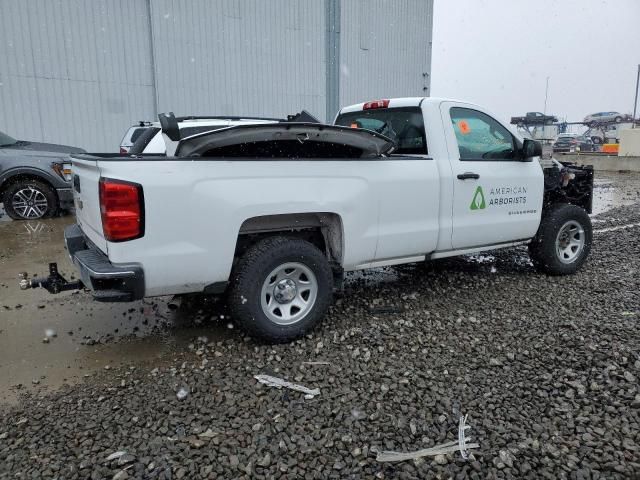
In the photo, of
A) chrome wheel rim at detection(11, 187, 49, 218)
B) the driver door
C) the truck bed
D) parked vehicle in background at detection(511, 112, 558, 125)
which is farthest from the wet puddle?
parked vehicle in background at detection(511, 112, 558, 125)

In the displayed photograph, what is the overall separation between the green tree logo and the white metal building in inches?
460

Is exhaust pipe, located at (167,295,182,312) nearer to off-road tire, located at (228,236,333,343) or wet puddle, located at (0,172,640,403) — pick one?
wet puddle, located at (0,172,640,403)

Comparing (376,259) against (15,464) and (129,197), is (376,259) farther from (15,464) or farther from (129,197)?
(15,464)

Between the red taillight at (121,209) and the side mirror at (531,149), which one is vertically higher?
the side mirror at (531,149)

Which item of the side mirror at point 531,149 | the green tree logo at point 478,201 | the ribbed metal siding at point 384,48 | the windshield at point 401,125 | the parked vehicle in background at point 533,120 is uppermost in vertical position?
the ribbed metal siding at point 384,48

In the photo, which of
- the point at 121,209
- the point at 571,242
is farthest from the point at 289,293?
the point at 571,242

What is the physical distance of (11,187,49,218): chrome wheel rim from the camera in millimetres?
8555

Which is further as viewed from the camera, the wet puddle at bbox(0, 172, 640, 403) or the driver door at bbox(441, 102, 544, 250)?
the driver door at bbox(441, 102, 544, 250)

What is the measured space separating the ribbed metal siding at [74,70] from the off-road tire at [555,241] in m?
11.9

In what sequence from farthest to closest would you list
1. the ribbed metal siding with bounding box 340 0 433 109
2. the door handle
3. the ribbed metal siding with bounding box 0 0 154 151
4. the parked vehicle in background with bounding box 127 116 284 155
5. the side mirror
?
the ribbed metal siding with bounding box 340 0 433 109
the ribbed metal siding with bounding box 0 0 154 151
the parked vehicle in background with bounding box 127 116 284 155
the side mirror
the door handle

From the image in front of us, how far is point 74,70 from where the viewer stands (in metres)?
12.9

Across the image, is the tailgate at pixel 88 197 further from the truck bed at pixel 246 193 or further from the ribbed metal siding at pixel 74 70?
the ribbed metal siding at pixel 74 70

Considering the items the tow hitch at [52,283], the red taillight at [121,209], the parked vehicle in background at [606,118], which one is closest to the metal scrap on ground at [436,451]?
the red taillight at [121,209]

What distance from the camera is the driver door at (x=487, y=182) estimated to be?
14.9ft
